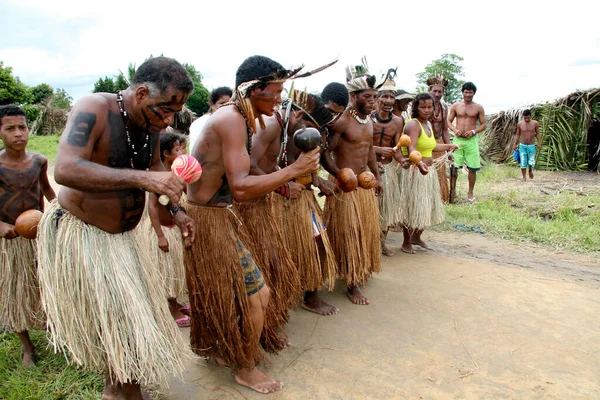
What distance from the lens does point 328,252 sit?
10.8 ft

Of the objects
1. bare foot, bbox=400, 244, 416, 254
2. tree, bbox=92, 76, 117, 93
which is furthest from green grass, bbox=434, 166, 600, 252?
tree, bbox=92, 76, 117, 93

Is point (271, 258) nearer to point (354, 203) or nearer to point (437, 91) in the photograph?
point (354, 203)

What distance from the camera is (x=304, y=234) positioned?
3143 mm

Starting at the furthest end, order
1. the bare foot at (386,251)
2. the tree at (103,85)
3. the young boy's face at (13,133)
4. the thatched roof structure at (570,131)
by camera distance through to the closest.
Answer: the tree at (103,85) → the thatched roof structure at (570,131) → the bare foot at (386,251) → the young boy's face at (13,133)

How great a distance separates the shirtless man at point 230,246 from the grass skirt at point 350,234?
4.25 feet

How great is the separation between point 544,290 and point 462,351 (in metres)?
1.42

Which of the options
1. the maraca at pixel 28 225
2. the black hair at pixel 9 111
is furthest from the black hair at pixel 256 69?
the black hair at pixel 9 111

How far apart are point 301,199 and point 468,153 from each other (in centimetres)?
517

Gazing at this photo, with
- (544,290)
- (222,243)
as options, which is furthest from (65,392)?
(544,290)

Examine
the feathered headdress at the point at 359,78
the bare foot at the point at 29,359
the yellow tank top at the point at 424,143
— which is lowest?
the bare foot at the point at 29,359

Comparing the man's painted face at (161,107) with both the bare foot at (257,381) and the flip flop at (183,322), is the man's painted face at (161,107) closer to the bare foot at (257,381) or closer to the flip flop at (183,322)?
the bare foot at (257,381)

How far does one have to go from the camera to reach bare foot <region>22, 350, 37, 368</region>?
2509 mm

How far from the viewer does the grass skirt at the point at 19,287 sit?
8.39ft

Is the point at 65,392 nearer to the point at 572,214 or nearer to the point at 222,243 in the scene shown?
the point at 222,243
